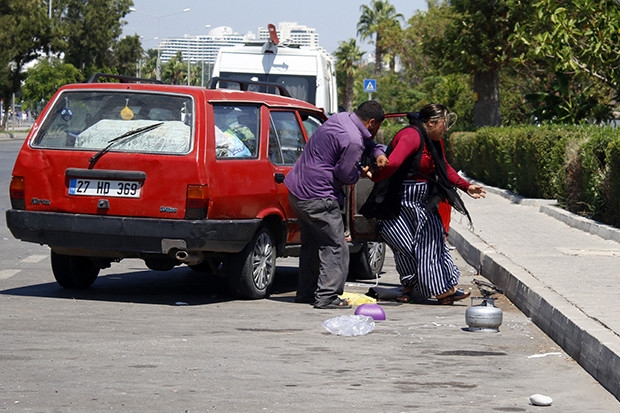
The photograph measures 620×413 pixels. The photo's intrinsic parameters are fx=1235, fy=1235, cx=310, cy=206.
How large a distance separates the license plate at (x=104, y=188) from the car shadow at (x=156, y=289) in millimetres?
944

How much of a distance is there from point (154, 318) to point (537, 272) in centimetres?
365

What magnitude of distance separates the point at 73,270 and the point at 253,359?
3.63 m

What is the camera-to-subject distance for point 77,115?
1015 centimetres

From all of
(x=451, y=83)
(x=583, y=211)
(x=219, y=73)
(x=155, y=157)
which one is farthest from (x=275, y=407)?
(x=451, y=83)

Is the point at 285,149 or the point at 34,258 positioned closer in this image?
the point at 285,149

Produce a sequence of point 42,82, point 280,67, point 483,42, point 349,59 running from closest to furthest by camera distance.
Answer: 1. point 280,67
2. point 483,42
3. point 42,82
4. point 349,59

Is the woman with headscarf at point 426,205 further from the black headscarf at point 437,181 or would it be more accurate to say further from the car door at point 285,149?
the car door at point 285,149

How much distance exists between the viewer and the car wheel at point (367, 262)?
12.3m

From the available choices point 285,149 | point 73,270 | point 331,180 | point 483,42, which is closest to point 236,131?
point 285,149

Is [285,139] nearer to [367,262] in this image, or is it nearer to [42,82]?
[367,262]

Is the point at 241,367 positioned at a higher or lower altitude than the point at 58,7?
lower

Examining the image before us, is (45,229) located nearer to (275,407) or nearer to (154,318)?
(154,318)

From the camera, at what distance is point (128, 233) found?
31.5ft

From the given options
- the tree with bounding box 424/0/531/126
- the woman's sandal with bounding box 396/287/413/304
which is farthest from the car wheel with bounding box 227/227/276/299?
the tree with bounding box 424/0/531/126
